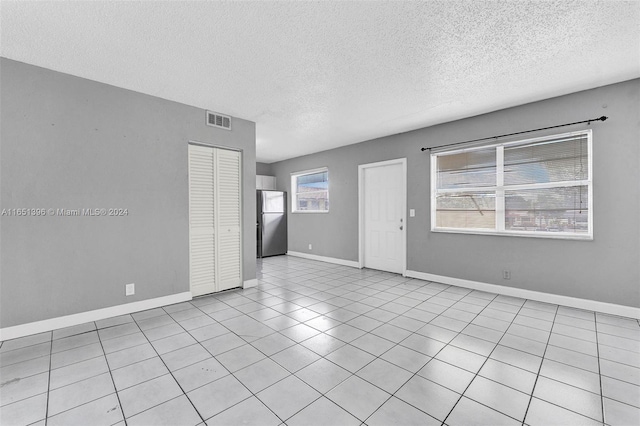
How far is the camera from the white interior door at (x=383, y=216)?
5.26 m

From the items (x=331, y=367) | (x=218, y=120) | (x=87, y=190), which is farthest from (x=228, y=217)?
(x=331, y=367)

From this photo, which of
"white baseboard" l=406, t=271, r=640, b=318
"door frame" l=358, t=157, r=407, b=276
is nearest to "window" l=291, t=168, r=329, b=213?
"door frame" l=358, t=157, r=407, b=276

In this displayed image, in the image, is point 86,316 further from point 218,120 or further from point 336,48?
point 336,48

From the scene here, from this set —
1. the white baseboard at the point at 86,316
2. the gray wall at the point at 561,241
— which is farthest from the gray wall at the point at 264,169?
the white baseboard at the point at 86,316

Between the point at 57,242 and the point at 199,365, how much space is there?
209 cm

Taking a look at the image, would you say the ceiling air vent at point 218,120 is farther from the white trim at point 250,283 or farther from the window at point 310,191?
the window at point 310,191

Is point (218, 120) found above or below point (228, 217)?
above

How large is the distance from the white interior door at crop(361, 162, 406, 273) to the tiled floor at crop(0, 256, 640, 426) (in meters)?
1.87

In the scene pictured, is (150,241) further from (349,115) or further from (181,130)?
(349,115)

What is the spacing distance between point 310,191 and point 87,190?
4.75m

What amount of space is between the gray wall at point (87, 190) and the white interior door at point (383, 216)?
3.37 metres

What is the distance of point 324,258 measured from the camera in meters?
6.57

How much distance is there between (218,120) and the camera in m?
4.07

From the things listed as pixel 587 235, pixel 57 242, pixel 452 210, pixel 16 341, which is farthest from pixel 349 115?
pixel 16 341
